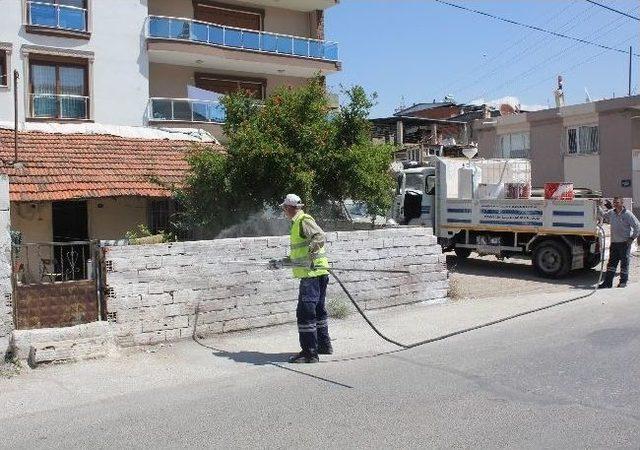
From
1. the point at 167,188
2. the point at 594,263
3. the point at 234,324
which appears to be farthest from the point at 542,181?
the point at 234,324

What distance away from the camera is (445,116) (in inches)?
1804

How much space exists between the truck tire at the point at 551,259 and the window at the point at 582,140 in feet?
46.4

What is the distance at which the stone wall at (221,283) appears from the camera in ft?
25.8

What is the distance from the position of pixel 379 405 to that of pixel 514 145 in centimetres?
2638

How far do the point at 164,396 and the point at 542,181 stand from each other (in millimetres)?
26051

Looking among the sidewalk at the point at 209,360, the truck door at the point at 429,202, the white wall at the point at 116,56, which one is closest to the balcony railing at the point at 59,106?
the white wall at the point at 116,56

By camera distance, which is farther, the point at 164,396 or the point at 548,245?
the point at 548,245

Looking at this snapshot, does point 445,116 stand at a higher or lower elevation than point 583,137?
higher

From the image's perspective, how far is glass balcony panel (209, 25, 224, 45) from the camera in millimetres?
23719

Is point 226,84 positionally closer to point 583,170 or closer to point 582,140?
point 582,140

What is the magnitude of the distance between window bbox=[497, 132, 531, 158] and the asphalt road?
906 inches

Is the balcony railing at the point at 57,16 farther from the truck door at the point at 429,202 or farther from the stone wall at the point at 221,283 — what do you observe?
the stone wall at the point at 221,283

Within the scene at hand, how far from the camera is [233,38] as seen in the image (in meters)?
24.3

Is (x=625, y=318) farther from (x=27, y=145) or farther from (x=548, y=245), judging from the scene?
(x=27, y=145)
